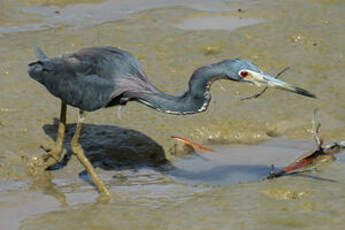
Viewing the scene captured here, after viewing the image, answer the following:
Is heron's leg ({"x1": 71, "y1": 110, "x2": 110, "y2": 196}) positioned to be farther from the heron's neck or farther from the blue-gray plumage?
the heron's neck

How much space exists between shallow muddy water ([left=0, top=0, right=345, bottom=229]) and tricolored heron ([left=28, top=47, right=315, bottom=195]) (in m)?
0.55

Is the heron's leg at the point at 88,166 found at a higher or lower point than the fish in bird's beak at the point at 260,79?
lower

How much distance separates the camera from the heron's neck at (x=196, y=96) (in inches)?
235

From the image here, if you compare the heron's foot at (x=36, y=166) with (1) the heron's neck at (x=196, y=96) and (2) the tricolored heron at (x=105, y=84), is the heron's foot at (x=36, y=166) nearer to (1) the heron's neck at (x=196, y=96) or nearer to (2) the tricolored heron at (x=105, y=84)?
(2) the tricolored heron at (x=105, y=84)

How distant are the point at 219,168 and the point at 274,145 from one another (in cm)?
79

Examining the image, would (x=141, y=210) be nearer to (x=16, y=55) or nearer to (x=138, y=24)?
(x=16, y=55)

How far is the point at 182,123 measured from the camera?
779 centimetres

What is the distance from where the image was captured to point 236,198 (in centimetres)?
570

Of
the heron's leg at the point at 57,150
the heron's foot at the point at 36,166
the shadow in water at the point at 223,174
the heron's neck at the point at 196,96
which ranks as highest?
the heron's neck at the point at 196,96

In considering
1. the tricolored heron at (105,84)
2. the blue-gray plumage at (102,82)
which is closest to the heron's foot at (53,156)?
the tricolored heron at (105,84)

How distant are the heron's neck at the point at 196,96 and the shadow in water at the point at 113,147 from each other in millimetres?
1103

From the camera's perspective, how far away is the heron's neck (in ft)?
19.6

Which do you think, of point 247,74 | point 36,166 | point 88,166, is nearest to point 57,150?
point 36,166

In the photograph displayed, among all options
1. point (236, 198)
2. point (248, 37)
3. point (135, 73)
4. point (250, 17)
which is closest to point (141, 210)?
point (236, 198)
